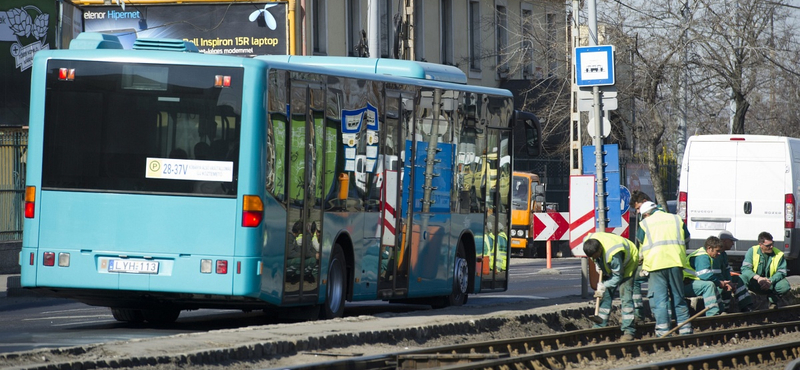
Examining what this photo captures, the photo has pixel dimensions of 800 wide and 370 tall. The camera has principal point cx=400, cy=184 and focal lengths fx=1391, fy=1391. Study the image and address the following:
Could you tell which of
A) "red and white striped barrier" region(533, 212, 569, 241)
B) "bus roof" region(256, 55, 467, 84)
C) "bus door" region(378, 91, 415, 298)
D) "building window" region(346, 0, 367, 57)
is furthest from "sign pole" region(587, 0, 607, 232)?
"building window" region(346, 0, 367, 57)

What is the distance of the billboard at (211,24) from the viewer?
34.3 metres

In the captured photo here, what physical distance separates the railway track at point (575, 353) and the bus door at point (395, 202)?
264 centimetres

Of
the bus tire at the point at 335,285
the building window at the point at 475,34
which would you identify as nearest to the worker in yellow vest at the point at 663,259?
the bus tire at the point at 335,285

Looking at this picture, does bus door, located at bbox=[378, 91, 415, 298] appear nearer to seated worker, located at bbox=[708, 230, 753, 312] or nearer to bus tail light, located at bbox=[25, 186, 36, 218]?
seated worker, located at bbox=[708, 230, 753, 312]

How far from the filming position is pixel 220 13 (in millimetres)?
34531

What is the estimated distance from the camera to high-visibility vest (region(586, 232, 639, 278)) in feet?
45.1

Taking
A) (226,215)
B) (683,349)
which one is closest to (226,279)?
(226,215)

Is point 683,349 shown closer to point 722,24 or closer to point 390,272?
point 390,272

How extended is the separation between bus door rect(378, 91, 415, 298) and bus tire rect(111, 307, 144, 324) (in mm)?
2654

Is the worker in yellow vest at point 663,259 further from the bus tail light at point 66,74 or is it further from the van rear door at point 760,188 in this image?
the van rear door at point 760,188

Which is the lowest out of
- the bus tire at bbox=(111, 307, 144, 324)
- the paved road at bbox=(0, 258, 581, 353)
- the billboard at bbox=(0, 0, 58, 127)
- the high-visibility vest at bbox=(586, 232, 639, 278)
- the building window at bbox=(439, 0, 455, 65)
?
the paved road at bbox=(0, 258, 581, 353)

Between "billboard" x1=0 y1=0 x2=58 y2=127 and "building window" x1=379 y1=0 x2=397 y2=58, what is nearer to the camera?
"billboard" x1=0 y1=0 x2=58 y2=127

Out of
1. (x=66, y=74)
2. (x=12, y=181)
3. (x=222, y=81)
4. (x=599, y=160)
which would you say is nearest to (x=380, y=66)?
(x=599, y=160)

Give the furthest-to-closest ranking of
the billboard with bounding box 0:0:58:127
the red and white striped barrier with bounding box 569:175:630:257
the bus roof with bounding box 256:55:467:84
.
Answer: the billboard with bounding box 0:0:58:127, the red and white striped barrier with bounding box 569:175:630:257, the bus roof with bounding box 256:55:467:84
